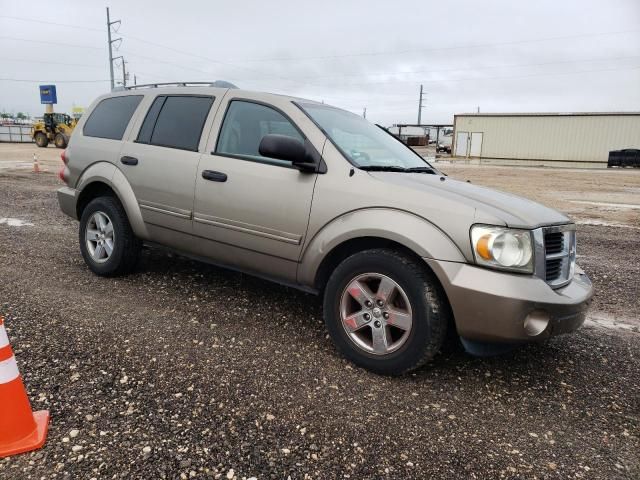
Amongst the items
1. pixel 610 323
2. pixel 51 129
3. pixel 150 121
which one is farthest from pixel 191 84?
pixel 51 129

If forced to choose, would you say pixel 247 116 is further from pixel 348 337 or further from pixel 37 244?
pixel 37 244

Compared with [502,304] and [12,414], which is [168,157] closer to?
[12,414]

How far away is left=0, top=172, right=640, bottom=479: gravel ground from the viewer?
228cm

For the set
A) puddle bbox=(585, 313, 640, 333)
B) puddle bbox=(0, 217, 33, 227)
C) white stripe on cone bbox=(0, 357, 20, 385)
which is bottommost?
puddle bbox=(585, 313, 640, 333)

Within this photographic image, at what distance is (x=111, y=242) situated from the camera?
4.61 metres

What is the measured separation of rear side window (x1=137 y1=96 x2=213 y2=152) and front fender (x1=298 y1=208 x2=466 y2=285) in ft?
4.81

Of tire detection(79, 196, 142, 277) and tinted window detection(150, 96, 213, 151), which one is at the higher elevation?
tinted window detection(150, 96, 213, 151)

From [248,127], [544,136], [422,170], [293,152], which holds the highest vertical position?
[544,136]

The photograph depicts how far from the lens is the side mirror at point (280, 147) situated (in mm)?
A: 3225

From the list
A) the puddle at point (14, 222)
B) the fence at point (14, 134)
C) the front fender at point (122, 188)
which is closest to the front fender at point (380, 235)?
the front fender at point (122, 188)

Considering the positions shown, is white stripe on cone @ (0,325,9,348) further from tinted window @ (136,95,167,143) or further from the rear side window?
tinted window @ (136,95,167,143)

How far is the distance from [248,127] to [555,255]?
2.37 m

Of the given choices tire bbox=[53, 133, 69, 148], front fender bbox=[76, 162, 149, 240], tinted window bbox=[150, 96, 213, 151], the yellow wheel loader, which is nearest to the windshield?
tinted window bbox=[150, 96, 213, 151]

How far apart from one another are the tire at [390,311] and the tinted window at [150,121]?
7.67 ft
